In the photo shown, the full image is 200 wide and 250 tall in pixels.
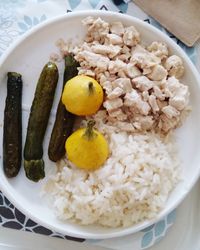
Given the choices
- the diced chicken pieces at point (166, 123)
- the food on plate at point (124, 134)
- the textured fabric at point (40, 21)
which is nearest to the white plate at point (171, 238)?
the textured fabric at point (40, 21)

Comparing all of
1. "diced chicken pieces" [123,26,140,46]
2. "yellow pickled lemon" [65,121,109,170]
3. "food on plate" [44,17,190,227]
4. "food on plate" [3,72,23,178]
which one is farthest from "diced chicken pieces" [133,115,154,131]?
"food on plate" [3,72,23,178]

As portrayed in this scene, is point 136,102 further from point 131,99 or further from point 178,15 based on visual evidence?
point 178,15

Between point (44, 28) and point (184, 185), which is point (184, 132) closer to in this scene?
point (184, 185)

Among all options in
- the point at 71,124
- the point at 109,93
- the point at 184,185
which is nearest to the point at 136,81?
the point at 109,93

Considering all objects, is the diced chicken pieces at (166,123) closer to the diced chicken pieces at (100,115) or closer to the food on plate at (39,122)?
the diced chicken pieces at (100,115)

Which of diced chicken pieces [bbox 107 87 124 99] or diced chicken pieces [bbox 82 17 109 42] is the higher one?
diced chicken pieces [bbox 82 17 109 42]

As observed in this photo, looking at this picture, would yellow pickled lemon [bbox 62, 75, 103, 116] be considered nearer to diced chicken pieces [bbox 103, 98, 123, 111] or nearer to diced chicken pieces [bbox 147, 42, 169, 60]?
diced chicken pieces [bbox 103, 98, 123, 111]
